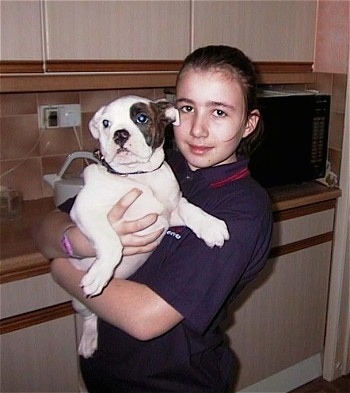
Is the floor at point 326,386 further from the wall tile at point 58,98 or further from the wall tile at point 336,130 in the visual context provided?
the wall tile at point 58,98

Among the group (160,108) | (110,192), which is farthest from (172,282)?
(160,108)

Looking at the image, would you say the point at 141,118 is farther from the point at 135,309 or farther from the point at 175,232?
the point at 135,309

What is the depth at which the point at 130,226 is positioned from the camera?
1.02 m

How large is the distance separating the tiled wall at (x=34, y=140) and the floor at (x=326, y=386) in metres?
1.30

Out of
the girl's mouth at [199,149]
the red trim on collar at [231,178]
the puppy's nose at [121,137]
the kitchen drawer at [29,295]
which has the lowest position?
the kitchen drawer at [29,295]

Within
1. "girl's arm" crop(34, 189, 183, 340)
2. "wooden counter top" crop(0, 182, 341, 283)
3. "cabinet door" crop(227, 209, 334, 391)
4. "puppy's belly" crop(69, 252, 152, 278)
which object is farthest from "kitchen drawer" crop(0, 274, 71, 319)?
"cabinet door" crop(227, 209, 334, 391)

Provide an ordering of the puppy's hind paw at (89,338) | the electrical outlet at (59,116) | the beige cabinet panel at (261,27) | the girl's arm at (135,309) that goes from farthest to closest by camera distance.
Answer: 1. the electrical outlet at (59,116)
2. the beige cabinet panel at (261,27)
3. the puppy's hind paw at (89,338)
4. the girl's arm at (135,309)

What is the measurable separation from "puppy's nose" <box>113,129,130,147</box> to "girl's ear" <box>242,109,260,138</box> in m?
0.24

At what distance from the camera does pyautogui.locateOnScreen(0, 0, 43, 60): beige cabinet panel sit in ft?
4.58

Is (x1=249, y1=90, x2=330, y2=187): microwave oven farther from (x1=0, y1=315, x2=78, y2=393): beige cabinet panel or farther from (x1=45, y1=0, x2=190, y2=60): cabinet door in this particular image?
(x1=0, y1=315, x2=78, y2=393): beige cabinet panel

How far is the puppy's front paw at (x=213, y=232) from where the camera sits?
0.94 m

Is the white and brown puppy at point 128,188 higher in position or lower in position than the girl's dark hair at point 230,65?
lower

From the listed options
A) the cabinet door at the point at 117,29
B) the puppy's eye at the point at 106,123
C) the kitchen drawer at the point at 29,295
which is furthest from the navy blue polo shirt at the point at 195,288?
the cabinet door at the point at 117,29

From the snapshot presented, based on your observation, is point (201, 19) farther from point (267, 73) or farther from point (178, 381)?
point (178, 381)
